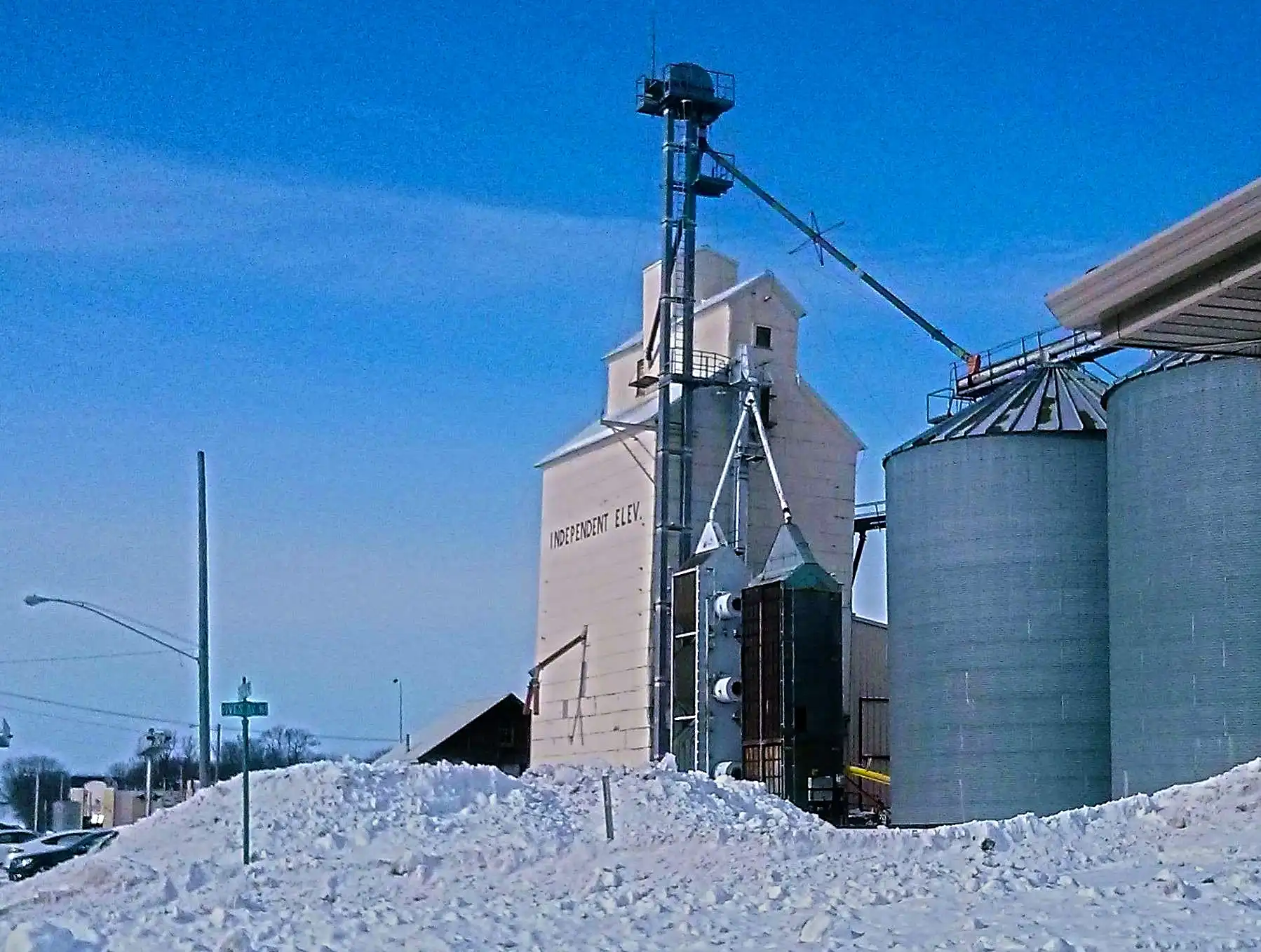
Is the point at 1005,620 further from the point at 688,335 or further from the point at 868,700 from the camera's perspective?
the point at 688,335

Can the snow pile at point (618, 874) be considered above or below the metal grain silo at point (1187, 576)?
below

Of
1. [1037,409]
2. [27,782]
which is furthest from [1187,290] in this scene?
[27,782]

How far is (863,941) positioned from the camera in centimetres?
1365

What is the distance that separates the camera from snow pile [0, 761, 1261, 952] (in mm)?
14617

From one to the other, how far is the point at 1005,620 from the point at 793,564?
8309mm

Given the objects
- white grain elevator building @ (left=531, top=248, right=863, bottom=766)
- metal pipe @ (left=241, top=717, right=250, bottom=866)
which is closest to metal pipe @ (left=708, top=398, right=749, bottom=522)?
white grain elevator building @ (left=531, top=248, right=863, bottom=766)

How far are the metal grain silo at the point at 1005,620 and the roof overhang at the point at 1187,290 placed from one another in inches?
600

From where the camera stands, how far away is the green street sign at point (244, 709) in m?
23.8

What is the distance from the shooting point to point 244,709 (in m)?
23.8

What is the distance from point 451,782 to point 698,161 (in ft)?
70.0

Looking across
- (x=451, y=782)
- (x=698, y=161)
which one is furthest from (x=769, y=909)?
(x=698, y=161)

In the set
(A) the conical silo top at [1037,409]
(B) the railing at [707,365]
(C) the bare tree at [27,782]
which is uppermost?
(B) the railing at [707,365]

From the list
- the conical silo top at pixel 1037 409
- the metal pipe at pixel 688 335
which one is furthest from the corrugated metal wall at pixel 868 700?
the conical silo top at pixel 1037 409

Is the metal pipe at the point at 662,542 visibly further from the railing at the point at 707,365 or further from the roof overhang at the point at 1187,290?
the roof overhang at the point at 1187,290
